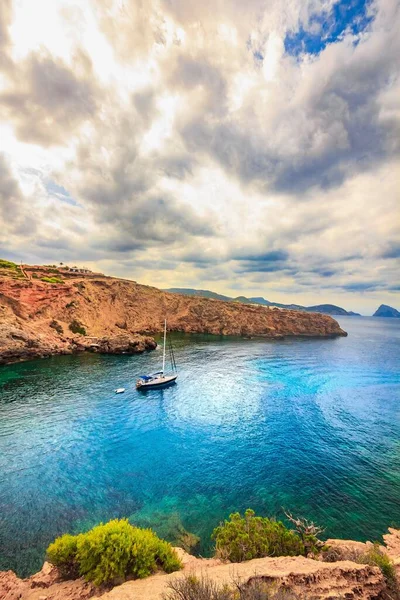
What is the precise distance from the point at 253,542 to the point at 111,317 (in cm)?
10221

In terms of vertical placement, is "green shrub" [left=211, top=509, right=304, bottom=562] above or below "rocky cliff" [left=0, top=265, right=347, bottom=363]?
below

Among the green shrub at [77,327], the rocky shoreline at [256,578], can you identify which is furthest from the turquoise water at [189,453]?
the green shrub at [77,327]

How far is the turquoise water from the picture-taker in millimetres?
21594

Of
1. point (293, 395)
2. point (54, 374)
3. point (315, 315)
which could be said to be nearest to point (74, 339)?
point (54, 374)

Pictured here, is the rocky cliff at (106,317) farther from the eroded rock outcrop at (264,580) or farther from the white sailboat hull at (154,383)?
the eroded rock outcrop at (264,580)

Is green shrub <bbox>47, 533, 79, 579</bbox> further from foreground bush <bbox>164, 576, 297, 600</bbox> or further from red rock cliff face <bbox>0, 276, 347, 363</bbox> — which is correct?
red rock cliff face <bbox>0, 276, 347, 363</bbox>

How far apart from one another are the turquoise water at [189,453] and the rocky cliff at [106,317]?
42.7 ft

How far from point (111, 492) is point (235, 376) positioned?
42.3 metres

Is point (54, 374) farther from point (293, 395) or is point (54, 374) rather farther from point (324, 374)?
point (324, 374)

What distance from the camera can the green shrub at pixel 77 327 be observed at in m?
86.6

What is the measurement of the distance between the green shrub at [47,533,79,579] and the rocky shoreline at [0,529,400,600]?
43cm

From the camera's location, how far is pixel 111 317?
358 feet

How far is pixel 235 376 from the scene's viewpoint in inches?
2482

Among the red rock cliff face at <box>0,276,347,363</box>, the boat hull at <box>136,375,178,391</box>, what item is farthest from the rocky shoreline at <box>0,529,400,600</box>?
the red rock cliff face at <box>0,276,347,363</box>
